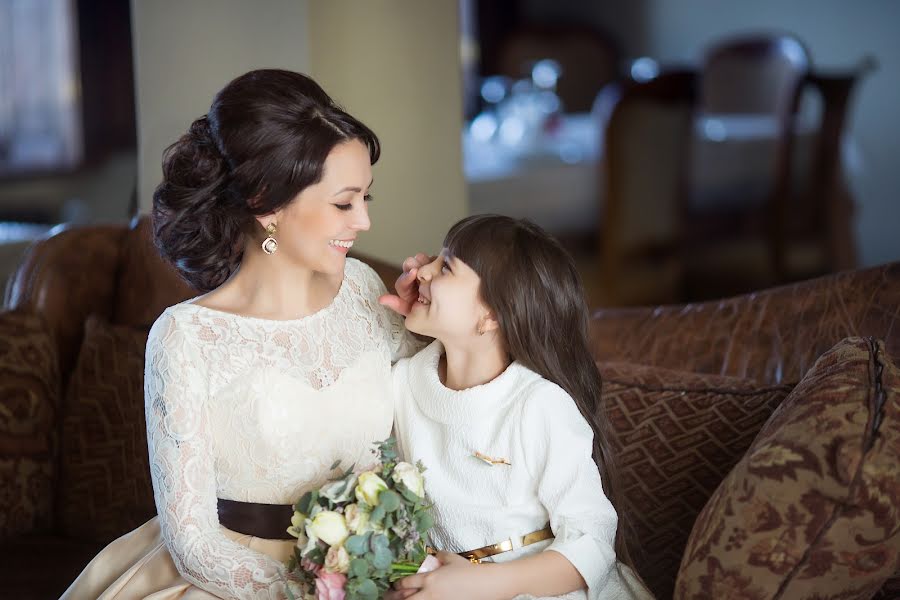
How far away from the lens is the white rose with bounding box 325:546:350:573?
154 cm

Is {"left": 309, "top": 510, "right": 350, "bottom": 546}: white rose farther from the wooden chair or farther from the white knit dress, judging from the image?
the wooden chair

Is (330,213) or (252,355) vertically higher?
(330,213)

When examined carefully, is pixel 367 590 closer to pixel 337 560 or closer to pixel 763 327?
pixel 337 560

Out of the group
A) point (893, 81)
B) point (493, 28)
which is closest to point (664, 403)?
point (893, 81)

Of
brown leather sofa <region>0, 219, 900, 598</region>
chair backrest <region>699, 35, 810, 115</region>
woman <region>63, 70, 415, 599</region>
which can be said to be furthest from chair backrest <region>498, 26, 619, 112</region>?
woman <region>63, 70, 415, 599</region>

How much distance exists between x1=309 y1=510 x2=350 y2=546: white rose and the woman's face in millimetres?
525

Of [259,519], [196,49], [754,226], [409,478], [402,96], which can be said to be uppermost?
[196,49]

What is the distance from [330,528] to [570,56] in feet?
27.0

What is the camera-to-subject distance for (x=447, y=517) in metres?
1.86

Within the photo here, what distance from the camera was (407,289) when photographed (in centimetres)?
198

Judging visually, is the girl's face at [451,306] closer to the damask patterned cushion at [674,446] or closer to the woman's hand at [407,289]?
the woman's hand at [407,289]

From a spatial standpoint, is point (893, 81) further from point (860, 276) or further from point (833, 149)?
point (860, 276)

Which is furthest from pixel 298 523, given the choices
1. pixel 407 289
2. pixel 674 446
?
pixel 674 446

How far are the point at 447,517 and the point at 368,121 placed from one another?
5.41ft
